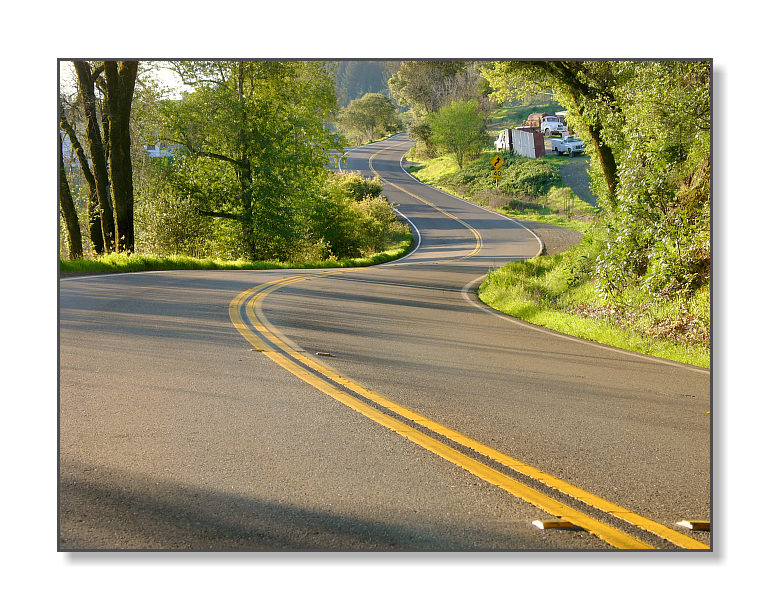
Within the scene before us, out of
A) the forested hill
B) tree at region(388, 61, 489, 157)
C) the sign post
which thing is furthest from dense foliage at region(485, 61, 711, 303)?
the sign post

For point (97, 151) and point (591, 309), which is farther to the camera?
point (591, 309)

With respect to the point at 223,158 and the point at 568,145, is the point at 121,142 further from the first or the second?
the point at 568,145

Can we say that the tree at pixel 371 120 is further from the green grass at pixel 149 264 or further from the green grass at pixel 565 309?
the green grass at pixel 565 309

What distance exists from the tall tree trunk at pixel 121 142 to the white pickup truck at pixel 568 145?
13.8 metres

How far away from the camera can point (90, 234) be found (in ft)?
43.5

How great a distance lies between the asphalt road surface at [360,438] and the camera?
11.9 feet

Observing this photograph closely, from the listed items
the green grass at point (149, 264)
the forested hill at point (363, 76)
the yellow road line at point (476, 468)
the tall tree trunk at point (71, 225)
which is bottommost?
the yellow road line at point (476, 468)

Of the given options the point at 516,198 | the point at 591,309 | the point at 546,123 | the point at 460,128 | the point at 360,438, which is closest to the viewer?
the point at 360,438

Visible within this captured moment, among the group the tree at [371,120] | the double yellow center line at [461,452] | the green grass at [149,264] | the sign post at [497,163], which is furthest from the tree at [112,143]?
the sign post at [497,163]

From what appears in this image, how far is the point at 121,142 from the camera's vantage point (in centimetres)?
1034

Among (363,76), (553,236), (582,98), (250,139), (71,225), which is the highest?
(582,98)

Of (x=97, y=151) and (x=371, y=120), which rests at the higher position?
(x=371, y=120)

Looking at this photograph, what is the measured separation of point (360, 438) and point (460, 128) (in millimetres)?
16643

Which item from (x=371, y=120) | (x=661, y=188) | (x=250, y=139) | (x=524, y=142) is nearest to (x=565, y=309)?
(x=661, y=188)
